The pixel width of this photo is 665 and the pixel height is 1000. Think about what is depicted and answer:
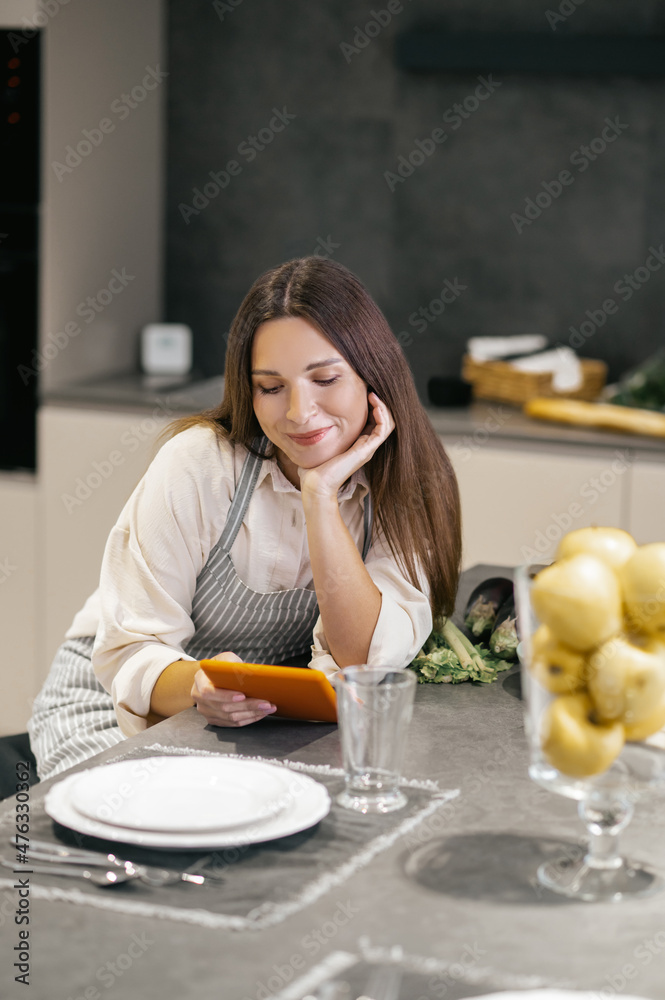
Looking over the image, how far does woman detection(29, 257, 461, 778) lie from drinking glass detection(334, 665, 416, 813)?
426mm

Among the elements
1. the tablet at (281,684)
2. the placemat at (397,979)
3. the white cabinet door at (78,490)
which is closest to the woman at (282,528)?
the tablet at (281,684)

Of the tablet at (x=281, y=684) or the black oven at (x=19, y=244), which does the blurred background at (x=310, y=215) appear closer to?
the black oven at (x=19, y=244)

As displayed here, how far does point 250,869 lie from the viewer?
1.05m

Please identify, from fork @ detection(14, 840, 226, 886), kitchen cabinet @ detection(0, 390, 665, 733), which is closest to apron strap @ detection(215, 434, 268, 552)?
fork @ detection(14, 840, 226, 886)

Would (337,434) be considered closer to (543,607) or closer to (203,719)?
(203,719)

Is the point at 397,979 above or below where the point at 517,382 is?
below

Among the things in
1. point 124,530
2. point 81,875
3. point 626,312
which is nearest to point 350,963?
point 81,875

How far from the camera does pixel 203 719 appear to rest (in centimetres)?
144

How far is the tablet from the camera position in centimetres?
135

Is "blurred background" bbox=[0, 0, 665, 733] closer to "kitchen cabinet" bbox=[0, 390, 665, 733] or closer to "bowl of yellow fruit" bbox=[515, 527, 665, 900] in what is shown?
"kitchen cabinet" bbox=[0, 390, 665, 733]

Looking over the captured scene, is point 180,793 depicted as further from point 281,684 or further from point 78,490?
point 78,490

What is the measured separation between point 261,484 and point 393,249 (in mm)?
2040

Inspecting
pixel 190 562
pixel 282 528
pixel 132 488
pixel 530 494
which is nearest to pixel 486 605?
pixel 282 528

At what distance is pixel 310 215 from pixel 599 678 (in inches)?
116
